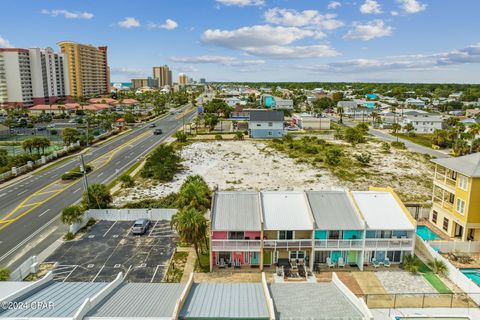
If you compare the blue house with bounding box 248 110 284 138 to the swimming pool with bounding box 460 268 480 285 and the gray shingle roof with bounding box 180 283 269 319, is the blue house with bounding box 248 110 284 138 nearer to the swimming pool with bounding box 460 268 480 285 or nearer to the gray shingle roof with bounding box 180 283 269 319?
the swimming pool with bounding box 460 268 480 285

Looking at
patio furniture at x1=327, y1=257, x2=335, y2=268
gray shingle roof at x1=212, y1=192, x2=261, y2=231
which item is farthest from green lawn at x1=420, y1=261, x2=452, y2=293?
gray shingle roof at x1=212, y1=192, x2=261, y2=231

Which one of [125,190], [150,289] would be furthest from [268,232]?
[125,190]

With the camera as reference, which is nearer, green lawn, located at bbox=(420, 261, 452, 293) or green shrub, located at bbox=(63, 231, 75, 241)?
green lawn, located at bbox=(420, 261, 452, 293)

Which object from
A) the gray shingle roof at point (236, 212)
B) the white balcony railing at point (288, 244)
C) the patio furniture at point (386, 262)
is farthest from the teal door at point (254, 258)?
the patio furniture at point (386, 262)

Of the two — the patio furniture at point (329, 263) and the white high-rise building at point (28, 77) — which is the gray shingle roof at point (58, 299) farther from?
the white high-rise building at point (28, 77)

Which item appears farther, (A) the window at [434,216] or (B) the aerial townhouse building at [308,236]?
(A) the window at [434,216]

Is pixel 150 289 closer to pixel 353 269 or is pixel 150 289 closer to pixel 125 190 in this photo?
pixel 353 269
